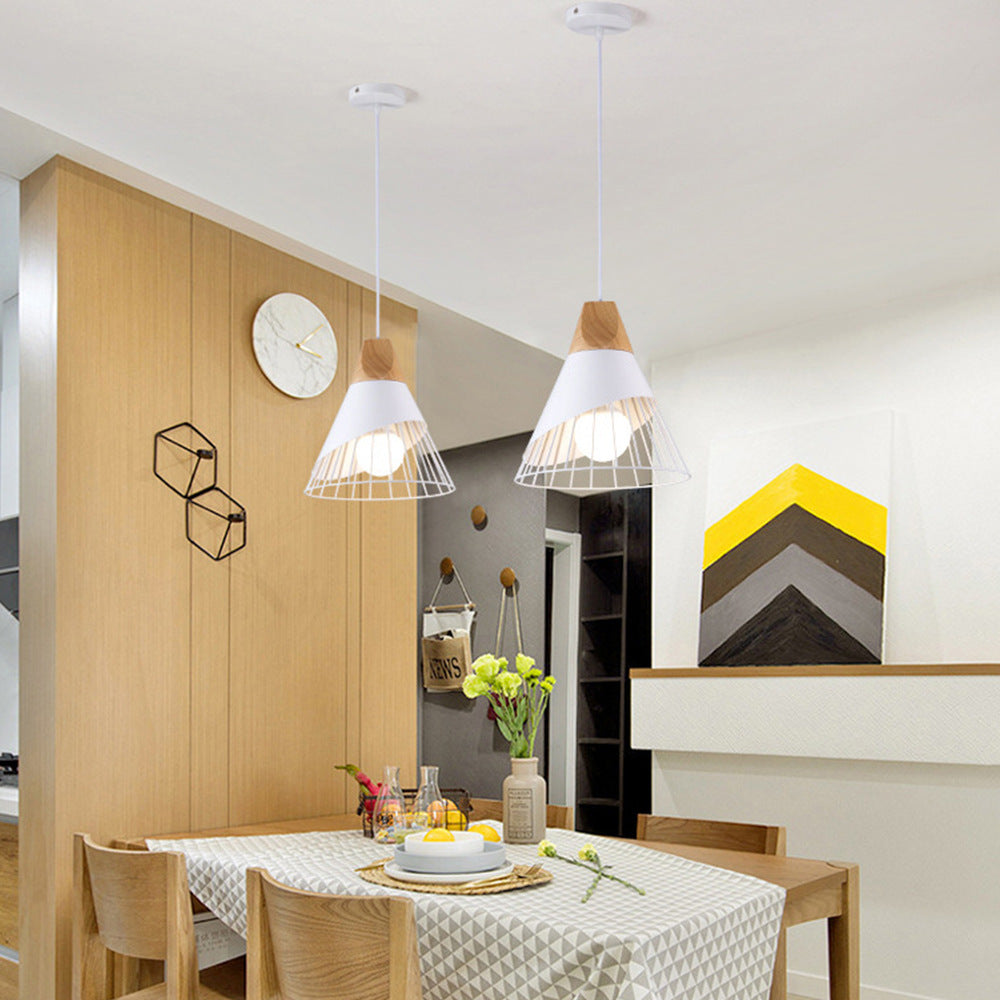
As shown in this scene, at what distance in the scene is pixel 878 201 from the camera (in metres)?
3.05

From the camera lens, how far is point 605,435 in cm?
230

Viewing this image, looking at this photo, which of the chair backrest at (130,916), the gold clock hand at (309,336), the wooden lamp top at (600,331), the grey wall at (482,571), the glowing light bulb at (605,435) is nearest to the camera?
the chair backrest at (130,916)

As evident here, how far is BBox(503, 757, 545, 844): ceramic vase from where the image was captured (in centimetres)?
249

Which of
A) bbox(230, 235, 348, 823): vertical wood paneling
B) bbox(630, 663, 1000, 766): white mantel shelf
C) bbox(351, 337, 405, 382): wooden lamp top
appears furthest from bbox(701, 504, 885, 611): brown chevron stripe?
bbox(351, 337, 405, 382): wooden lamp top

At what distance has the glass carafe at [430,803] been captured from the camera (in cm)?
251

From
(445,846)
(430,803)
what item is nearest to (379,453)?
(430,803)

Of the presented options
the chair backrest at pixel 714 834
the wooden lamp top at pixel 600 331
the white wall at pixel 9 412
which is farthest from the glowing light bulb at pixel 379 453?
the white wall at pixel 9 412

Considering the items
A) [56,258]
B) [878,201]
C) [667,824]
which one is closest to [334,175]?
[56,258]

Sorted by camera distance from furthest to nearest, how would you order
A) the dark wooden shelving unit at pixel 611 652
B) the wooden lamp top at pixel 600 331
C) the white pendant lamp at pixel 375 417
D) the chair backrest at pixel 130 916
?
the dark wooden shelving unit at pixel 611 652, the white pendant lamp at pixel 375 417, the wooden lamp top at pixel 600 331, the chair backrest at pixel 130 916

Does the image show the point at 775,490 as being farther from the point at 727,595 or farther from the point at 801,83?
the point at 801,83

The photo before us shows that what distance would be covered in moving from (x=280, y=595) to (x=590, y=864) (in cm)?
143

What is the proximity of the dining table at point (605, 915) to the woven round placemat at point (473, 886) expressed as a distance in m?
0.02

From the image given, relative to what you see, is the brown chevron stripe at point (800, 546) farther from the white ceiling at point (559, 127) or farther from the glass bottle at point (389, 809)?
the glass bottle at point (389, 809)

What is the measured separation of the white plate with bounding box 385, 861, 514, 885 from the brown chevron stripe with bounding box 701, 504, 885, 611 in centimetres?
213
